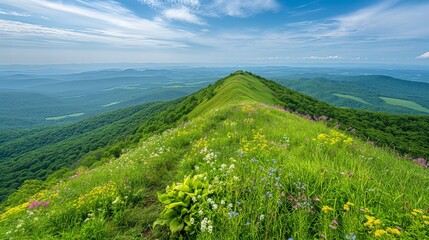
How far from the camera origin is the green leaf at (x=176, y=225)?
375cm

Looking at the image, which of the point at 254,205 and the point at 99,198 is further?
the point at 99,198

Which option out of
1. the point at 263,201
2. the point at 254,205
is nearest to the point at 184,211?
the point at 254,205

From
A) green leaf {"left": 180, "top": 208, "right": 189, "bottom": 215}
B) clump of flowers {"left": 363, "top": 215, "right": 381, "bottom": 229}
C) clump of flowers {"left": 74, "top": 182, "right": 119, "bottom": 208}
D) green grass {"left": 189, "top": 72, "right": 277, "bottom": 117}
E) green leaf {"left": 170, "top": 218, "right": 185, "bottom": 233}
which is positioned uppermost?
clump of flowers {"left": 363, "top": 215, "right": 381, "bottom": 229}

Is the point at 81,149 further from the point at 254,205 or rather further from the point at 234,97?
the point at 254,205

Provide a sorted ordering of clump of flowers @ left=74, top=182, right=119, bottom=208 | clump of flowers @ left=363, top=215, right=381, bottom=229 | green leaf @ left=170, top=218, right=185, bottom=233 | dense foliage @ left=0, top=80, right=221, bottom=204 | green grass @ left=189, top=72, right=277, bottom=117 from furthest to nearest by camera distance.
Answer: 1. dense foliage @ left=0, top=80, right=221, bottom=204
2. green grass @ left=189, top=72, right=277, bottom=117
3. clump of flowers @ left=74, top=182, right=119, bottom=208
4. green leaf @ left=170, top=218, right=185, bottom=233
5. clump of flowers @ left=363, top=215, right=381, bottom=229

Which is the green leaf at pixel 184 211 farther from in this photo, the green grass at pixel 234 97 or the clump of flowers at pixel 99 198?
the green grass at pixel 234 97

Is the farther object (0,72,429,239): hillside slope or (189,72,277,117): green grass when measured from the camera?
(189,72,277,117): green grass

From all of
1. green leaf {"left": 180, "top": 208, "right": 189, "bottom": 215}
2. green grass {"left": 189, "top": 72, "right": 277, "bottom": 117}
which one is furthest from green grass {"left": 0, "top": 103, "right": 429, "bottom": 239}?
green grass {"left": 189, "top": 72, "right": 277, "bottom": 117}

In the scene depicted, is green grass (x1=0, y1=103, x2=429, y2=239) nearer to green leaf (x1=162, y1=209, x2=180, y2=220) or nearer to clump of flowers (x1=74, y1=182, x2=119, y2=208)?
clump of flowers (x1=74, y1=182, x2=119, y2=208)

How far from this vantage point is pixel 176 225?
151 inches

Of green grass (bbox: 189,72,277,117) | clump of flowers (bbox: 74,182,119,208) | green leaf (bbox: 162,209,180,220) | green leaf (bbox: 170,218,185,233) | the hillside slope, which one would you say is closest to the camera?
the hillside slope

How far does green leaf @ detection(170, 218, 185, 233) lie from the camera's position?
3.75 metres

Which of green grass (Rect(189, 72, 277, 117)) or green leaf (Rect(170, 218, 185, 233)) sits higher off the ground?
green leaf (Rect(170, 218, 185, 233))

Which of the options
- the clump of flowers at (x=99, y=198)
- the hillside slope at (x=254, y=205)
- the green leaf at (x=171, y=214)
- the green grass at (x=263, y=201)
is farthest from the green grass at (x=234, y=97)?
the green leaf at (x=171, y=214)
